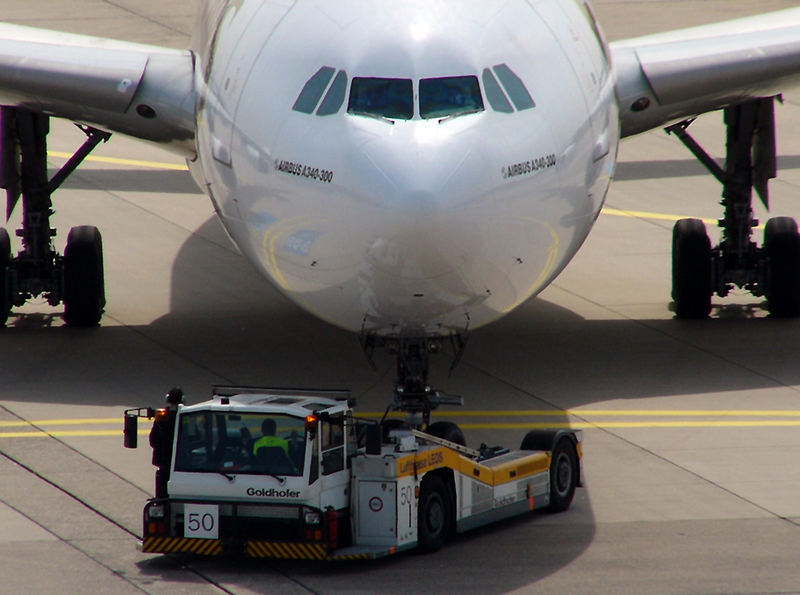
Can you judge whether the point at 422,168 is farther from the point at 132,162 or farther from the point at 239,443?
the point at 132,162

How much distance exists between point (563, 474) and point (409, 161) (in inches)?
161

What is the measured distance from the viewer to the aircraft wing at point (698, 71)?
23125 millimetres

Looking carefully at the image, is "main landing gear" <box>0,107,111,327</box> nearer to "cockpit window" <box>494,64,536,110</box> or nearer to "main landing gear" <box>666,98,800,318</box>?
"main landing gear" <box>666,98,800,318</box>

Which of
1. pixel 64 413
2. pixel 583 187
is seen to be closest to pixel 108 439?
pixel 64 413

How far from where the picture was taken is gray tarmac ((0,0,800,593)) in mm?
16312

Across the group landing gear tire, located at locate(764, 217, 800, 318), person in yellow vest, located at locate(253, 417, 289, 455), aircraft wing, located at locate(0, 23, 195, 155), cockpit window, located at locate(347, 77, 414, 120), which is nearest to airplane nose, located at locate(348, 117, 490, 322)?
cockpit window, located at locate(347, 77, 414, 120)

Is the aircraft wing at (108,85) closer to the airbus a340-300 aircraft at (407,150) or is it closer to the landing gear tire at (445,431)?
the airbus a340-300 aircraft at (407,150)

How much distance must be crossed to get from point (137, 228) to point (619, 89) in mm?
11165

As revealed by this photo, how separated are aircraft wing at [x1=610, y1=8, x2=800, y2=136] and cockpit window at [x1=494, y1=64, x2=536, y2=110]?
18.5ft

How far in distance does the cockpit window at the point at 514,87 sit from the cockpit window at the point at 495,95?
82mm

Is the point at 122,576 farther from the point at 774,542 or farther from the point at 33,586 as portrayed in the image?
the point at 774,542

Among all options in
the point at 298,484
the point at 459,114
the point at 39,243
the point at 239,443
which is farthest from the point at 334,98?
the point at 39,243

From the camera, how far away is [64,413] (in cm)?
2155

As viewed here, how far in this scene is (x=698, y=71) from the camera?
23.4 m
